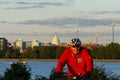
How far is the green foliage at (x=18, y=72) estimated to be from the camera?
19.6 metres

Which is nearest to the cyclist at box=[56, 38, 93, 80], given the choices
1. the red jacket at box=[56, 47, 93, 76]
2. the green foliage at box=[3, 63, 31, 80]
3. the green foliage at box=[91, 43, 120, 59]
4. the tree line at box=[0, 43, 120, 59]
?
the red jacket at box=[56, 47, 93, 76]

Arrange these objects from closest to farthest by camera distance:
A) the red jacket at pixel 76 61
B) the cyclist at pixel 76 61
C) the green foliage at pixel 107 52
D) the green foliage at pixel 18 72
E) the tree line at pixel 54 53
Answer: the cyclist at pixel 76 61 < the red jacket at pixel 76 61 < the green foliage at pixel 18 72 < the green foliage at pixel 107 52 < the tree line at pixel 54 53

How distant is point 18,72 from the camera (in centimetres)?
2006

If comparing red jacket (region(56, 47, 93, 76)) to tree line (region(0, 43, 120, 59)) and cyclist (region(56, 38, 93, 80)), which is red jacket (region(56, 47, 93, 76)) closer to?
cyclist (region(56, 38, 93, 80))

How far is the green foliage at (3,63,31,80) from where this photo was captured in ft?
64.4

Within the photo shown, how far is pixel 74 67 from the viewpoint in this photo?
40.1 feet

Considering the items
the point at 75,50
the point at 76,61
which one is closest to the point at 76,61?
the point at 76,61

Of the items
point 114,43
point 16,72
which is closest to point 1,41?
point 114,43

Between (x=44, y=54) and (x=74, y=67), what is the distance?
134769mm

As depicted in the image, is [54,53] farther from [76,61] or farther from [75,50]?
[75,50]

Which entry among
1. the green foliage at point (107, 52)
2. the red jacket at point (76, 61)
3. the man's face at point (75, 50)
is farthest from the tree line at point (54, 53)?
the man's face at point (75, 50)

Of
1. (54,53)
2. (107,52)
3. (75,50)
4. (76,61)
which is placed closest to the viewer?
(75,50)

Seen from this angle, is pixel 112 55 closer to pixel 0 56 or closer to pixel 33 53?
pixel 33 53

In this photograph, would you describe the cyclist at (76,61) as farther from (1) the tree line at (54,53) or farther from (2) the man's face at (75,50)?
(1) the tree line at (54,53)
